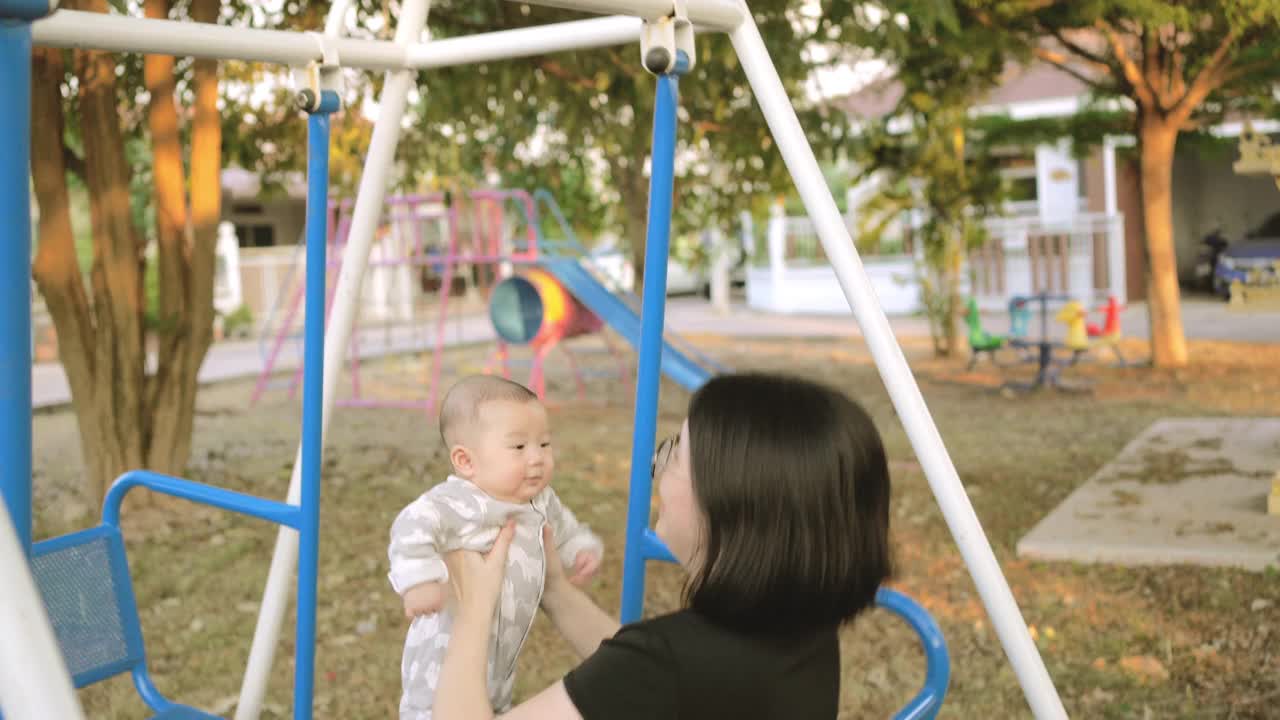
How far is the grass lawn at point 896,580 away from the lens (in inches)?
139

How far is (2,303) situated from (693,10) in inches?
42.2

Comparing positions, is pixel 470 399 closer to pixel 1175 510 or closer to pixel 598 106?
pixel 1175 510

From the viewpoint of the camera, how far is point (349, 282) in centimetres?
222

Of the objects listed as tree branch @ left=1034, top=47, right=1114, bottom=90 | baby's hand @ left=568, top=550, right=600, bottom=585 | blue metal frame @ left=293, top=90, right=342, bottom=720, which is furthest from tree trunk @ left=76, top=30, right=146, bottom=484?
tree branch @ left=1034, top=47, right=1114, bottom=90

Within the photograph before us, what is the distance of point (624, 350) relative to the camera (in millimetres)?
14953

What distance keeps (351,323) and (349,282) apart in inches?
3.0

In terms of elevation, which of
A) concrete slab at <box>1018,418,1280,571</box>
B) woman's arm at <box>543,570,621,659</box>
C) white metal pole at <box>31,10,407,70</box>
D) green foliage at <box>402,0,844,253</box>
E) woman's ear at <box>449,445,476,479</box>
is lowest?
concrete slab at <box>1018,418,1280,571</box>

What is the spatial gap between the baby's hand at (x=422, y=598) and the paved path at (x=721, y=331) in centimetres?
1011

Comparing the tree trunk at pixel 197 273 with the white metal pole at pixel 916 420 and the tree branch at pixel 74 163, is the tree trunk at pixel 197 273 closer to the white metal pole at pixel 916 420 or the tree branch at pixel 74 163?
the tree branch at pixel 74 163

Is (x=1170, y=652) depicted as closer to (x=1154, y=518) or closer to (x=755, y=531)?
(x=1154, y=518)

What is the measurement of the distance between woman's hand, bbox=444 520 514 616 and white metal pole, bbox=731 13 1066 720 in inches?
22.3

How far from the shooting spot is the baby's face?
66.4 inches

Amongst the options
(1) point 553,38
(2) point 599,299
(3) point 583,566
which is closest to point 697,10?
(1) point 553,38

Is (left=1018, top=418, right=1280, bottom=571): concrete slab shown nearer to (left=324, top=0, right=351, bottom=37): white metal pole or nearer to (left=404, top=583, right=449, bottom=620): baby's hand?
(left=324, top=0, right=351, bottom=37): white metal pole
